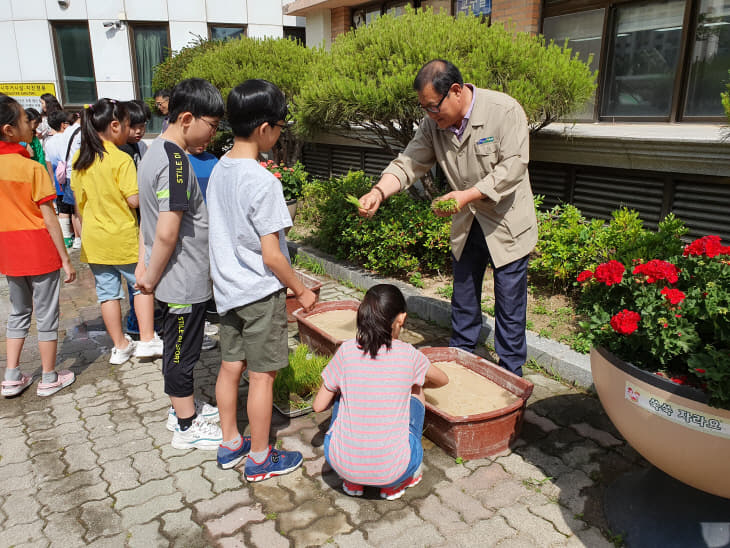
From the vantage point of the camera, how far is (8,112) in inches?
141

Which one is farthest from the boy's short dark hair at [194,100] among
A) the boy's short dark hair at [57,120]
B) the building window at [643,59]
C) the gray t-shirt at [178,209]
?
the boy's short dark hair at [57,120]

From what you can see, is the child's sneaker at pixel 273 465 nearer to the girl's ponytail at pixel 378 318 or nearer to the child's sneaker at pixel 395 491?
the child's sneaker at pixel 395 491

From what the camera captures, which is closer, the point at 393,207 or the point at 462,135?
the point at 462,135

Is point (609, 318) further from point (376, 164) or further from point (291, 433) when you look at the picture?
point (376, 164)

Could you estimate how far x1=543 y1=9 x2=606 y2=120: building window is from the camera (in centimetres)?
719

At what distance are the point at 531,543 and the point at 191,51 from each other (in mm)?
12843

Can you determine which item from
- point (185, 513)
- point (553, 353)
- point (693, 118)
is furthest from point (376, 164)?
point (185, 513)

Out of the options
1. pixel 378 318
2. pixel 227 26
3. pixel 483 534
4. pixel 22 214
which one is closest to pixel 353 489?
pixel 483 534

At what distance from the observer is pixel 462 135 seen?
138 inches

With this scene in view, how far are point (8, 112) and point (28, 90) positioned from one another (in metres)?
13.4

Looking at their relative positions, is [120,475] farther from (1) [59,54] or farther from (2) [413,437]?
(1) [59,54]

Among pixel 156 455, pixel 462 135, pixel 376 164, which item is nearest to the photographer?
pixel 156 455

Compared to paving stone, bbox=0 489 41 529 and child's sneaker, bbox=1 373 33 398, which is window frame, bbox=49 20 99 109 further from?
paving stone, bbox=0 489 41 529

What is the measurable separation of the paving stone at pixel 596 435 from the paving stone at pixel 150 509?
2425 millimetres
